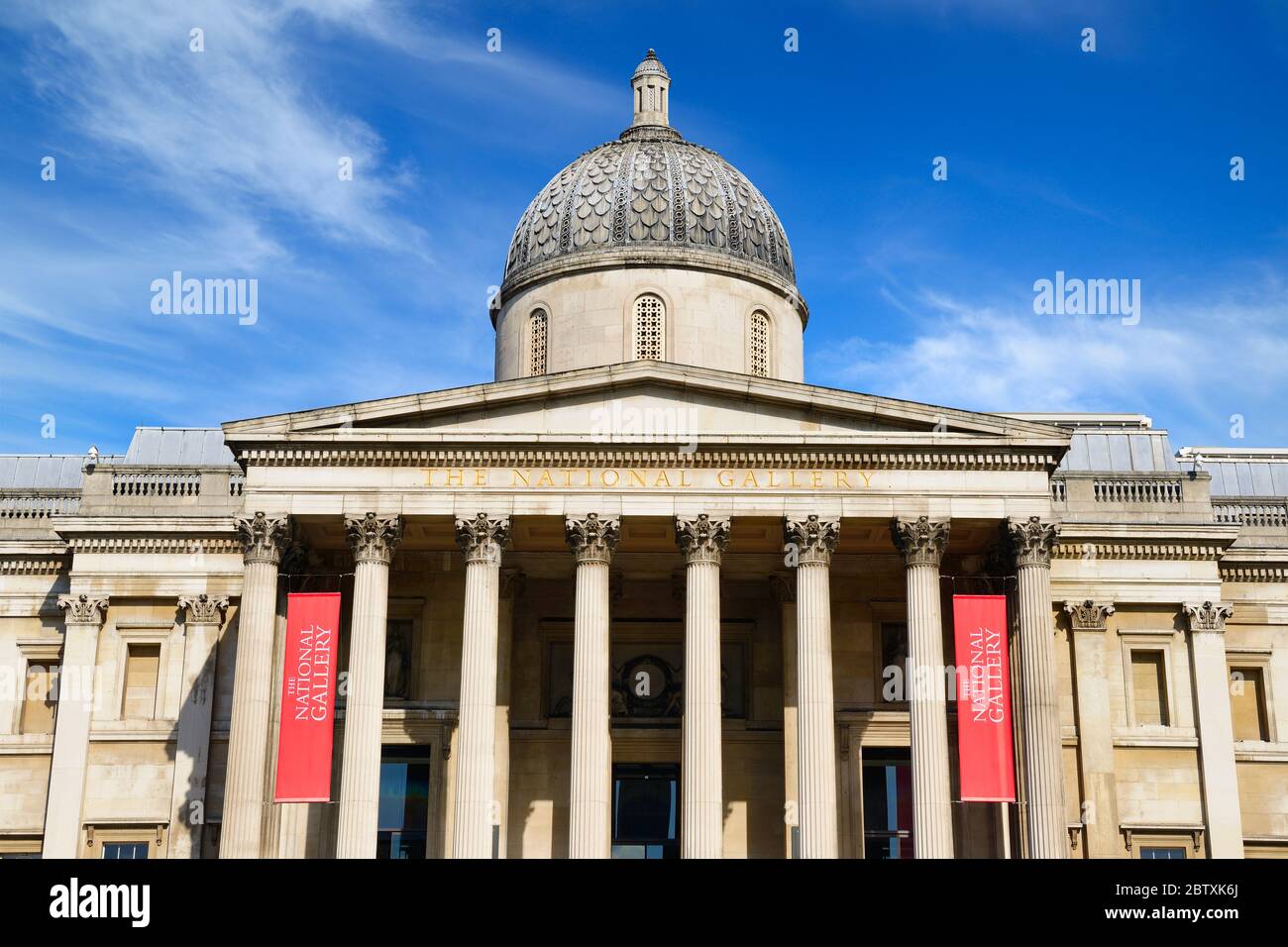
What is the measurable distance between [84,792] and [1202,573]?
30.4m

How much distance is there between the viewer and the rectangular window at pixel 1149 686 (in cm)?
4238

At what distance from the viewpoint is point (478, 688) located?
35625mm

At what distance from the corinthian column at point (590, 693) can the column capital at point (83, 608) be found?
48.4 feet

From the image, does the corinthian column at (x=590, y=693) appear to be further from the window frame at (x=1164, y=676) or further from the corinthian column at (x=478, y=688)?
the window frame at (x=1164, y=676)

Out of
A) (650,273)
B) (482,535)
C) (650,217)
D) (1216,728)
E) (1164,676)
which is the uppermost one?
(650,217)

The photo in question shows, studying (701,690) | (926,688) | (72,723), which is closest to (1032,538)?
(926,688)

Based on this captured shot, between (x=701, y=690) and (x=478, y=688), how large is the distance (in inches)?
199

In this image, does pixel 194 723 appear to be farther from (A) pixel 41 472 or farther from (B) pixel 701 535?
(B) pixel 701 535

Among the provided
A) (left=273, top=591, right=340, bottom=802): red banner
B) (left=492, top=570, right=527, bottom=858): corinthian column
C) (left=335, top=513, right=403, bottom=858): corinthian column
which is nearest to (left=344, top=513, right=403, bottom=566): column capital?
(left=335, top=513, right=403, bottom=858): corinthian column

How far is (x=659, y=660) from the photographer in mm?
42281

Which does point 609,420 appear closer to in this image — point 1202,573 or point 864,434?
point 864,434

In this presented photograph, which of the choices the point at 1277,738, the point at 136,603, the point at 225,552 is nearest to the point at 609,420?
the point at 225,552

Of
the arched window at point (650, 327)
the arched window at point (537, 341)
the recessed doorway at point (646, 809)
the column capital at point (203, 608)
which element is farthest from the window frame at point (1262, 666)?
the column capital at point (203, 608)
